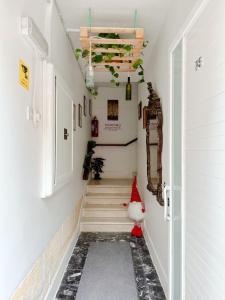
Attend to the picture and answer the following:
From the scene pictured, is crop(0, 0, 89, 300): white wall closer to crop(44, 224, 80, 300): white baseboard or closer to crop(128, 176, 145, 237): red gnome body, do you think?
crop(44, 224, 80, 300): white baseboard

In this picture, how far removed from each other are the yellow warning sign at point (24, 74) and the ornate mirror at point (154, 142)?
1.45 m

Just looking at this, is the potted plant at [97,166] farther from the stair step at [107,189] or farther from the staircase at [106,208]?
the stair step at [107,189]

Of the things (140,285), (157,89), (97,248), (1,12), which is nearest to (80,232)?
(97,248)

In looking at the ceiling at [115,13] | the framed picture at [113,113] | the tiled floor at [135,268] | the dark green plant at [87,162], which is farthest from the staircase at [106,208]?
the ceiling at [115,13]

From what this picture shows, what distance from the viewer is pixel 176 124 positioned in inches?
77.9

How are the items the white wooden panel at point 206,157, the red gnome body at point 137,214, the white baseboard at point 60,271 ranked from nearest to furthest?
the white wooden panel at point 206,157 → the white baseboard at point 60,271 → the red gnome body at point 137,214

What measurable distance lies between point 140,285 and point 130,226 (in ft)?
5.29

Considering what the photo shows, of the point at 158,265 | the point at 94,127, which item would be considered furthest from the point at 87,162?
the point at 158,265

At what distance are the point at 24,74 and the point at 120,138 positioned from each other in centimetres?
439

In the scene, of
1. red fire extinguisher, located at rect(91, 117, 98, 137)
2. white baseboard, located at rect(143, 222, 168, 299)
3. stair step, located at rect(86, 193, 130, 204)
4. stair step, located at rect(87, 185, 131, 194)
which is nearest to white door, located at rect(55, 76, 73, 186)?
white baseboard, located at rect(143, 222, 168, 299)

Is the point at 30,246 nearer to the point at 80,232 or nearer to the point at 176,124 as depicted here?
the point at 176,124

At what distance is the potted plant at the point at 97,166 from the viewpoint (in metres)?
5.50

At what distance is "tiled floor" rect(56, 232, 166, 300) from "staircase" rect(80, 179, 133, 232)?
160 mm

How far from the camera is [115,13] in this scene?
2.34m
